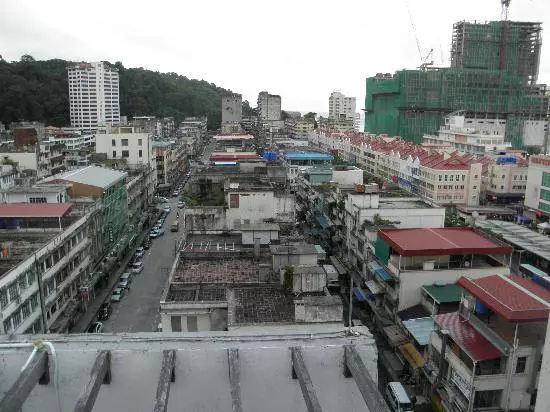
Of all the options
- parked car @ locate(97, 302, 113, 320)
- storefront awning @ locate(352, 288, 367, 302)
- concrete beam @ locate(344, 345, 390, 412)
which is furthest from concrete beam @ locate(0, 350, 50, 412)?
parked car @ locate(97, 302, 113, 320)

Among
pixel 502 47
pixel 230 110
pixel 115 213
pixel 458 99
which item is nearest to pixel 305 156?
pixel 115 213

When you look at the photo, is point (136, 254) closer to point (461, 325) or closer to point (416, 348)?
point (416, 348)

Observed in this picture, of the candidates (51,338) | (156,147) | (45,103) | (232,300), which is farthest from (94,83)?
(51,338)

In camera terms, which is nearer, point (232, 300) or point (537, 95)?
point (232, 300)

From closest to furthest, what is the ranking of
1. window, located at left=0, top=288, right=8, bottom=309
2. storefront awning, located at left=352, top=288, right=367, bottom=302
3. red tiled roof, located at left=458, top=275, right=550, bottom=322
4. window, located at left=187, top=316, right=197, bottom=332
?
red tiled roof, located at left=458, top=275, right=550, bottom=322, window, located at left=187, top=316, right=197, bottom=332, window, located at left=0, top=288, right=8, bottom=309, storefront awning, located at left=352, top=288, right=367, bottom=302

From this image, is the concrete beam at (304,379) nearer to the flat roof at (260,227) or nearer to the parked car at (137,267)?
the flat roof at (260,227)

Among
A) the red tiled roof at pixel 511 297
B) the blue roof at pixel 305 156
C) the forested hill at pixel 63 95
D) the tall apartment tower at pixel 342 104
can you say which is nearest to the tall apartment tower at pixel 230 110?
the forested hill at pixel 63 95

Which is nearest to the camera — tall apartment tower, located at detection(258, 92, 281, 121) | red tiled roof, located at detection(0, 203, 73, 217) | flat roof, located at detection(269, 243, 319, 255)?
flat roof, located at detection(269, 243, 319, 255)

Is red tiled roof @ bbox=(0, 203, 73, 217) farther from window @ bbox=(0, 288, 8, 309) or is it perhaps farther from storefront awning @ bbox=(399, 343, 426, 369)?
storefront awning @ bbox=(399, 343, 426, 369)
